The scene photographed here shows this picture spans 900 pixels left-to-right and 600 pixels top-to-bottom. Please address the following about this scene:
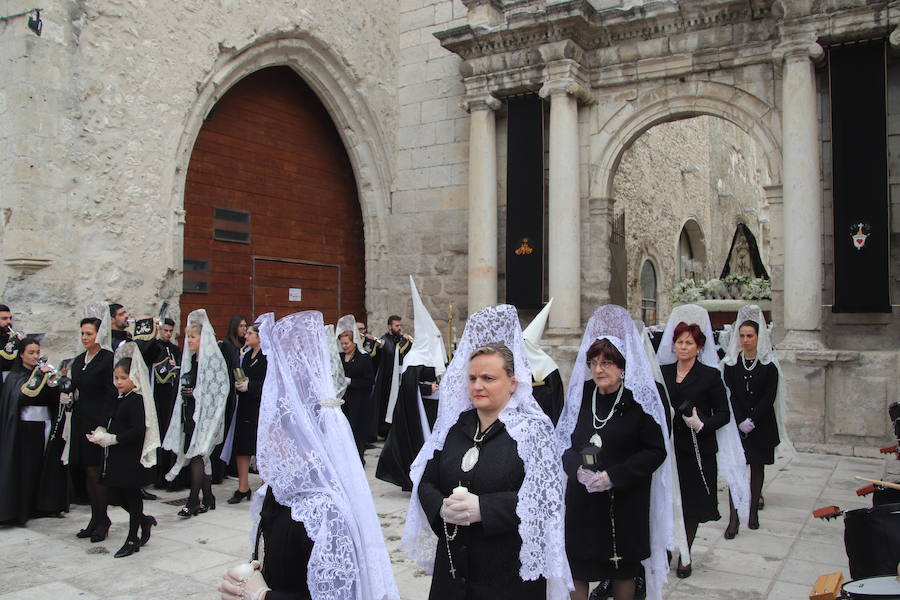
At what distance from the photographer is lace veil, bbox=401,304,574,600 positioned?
2.64m

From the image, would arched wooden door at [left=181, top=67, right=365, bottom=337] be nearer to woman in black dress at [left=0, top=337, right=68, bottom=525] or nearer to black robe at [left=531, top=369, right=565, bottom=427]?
woman in black dress at [left=0, top=337, right=68, bottom=525]

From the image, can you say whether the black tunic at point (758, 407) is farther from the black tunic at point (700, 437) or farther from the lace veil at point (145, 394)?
the lace veil at point (145, 394)

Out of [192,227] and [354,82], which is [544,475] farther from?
[354,82]

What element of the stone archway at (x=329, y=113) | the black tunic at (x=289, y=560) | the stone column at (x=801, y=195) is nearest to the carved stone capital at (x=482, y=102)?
the stone archway at (x=329, y=113)

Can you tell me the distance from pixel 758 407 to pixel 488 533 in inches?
163

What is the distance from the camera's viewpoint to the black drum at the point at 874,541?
118 inches

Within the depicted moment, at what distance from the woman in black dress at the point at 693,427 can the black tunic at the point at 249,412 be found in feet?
12.0

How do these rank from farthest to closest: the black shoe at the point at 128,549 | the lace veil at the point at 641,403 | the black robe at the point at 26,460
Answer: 1. the black robe at the point at 26,460
2. the black shoe at the point at 128,549
3. the lace veil at the point at 641,403

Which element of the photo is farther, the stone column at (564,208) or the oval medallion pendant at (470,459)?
the stone column at (564,208)

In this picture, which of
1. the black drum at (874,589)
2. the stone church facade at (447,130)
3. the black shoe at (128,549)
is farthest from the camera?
the stone church facade at (447,130)

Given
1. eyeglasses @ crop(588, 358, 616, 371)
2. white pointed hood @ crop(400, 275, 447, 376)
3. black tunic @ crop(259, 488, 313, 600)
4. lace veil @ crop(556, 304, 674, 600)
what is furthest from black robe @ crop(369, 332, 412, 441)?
black tunic @ crop(259, 488, 313, 600)

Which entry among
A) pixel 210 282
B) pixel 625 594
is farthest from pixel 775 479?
pixel 210 282

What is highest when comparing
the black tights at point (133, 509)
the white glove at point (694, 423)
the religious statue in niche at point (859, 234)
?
the religious statue in niche at point (859, 234)

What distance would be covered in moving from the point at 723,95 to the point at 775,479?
18.0 feet
